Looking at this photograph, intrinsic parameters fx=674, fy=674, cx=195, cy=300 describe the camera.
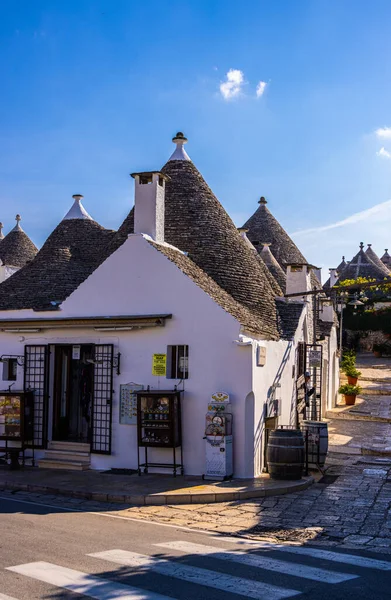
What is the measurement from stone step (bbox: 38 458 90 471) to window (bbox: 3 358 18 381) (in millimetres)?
A: 2252

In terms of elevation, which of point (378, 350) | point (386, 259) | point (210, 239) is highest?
point (386, 259)

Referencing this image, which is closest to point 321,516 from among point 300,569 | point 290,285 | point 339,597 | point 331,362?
point 300,569

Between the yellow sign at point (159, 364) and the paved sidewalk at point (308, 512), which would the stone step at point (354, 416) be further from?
the yellow sign at point (159, 364)

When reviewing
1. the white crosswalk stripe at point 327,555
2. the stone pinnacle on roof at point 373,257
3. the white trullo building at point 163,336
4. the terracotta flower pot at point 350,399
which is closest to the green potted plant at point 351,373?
the terracotta flower pot at point 350,399

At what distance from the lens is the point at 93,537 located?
27.9ft

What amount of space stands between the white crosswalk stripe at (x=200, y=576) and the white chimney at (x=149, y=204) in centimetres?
919

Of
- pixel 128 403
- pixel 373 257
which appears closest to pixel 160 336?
pixel 128 403

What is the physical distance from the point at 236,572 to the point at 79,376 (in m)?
10.6

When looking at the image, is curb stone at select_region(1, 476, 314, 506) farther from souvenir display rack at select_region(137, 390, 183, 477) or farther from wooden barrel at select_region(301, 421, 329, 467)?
souvenir display rack at select_region(137, 390, 183, 477)

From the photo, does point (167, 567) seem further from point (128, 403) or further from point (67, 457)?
point (67, 457)

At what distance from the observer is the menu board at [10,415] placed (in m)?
15.1

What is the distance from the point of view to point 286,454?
12852 millimetres

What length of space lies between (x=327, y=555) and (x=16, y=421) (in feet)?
30.0

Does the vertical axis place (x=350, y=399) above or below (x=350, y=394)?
below
